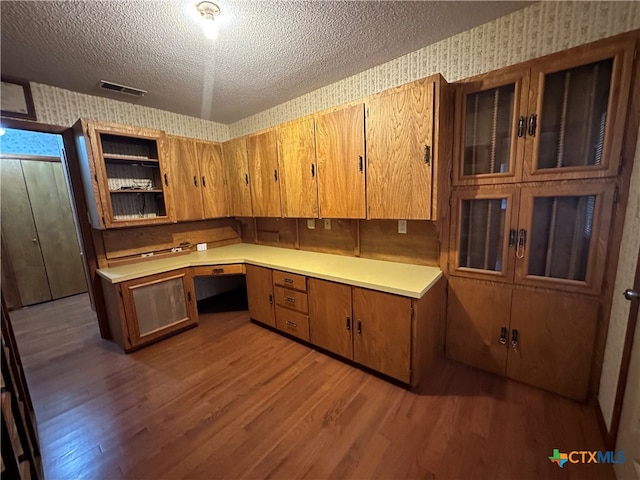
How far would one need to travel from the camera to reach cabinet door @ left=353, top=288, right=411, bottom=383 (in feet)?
5.88

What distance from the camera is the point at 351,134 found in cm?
212

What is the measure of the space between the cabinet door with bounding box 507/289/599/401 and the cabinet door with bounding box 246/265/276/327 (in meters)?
2.06

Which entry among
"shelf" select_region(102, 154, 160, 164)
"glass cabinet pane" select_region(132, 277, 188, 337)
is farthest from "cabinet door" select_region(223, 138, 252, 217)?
"glass cabinet pane" select_region(132, 277, 188, 337)

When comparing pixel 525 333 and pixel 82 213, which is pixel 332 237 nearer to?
pixel 525 333

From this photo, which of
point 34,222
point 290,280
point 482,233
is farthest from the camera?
point 34,222

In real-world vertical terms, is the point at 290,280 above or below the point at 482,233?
below

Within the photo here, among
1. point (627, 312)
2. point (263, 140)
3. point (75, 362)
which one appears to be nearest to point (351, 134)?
point (263, 140)

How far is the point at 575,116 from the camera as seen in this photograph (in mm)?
1549

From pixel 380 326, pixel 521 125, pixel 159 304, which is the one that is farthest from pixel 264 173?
pixel 521 125

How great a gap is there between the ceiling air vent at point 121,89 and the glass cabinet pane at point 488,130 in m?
2.91

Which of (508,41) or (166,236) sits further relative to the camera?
(166,236)

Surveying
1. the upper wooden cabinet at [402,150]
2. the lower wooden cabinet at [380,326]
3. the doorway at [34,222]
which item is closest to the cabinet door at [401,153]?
the upper wooden cabinet at [402,150]

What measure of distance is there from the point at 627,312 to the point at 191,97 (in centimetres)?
373

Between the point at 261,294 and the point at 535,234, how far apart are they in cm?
239
